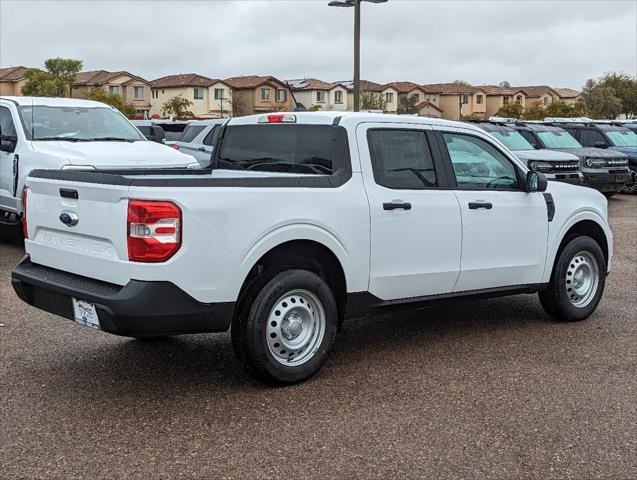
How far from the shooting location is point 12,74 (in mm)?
94312

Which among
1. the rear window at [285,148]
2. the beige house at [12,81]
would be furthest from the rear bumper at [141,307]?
the beige house at [12,81]

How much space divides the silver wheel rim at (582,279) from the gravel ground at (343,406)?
27 cm

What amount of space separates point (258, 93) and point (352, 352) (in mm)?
87756

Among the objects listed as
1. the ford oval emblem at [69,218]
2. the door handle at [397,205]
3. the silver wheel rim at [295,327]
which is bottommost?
the silver wheel rim at [295,327]

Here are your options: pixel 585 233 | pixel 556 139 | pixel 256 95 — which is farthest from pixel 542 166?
pixel 256 95

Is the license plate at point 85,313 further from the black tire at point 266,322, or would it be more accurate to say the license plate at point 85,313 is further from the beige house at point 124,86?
the beige house at point 124,86

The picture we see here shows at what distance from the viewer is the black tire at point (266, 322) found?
17.0 feet

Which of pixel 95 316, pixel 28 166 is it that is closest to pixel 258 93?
pixel 28 166

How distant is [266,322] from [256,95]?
8898 centimetres

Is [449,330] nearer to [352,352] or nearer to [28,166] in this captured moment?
[352,352]

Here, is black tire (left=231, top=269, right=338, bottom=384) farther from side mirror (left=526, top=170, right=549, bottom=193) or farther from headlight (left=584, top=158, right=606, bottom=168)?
headlight (left=584, top=158, right=606, bottom=168)

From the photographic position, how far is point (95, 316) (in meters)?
4.90

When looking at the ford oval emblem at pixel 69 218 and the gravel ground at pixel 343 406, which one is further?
the ford oval emblem at pixel 69 218

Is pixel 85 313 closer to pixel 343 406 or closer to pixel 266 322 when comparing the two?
pixel 266 322
